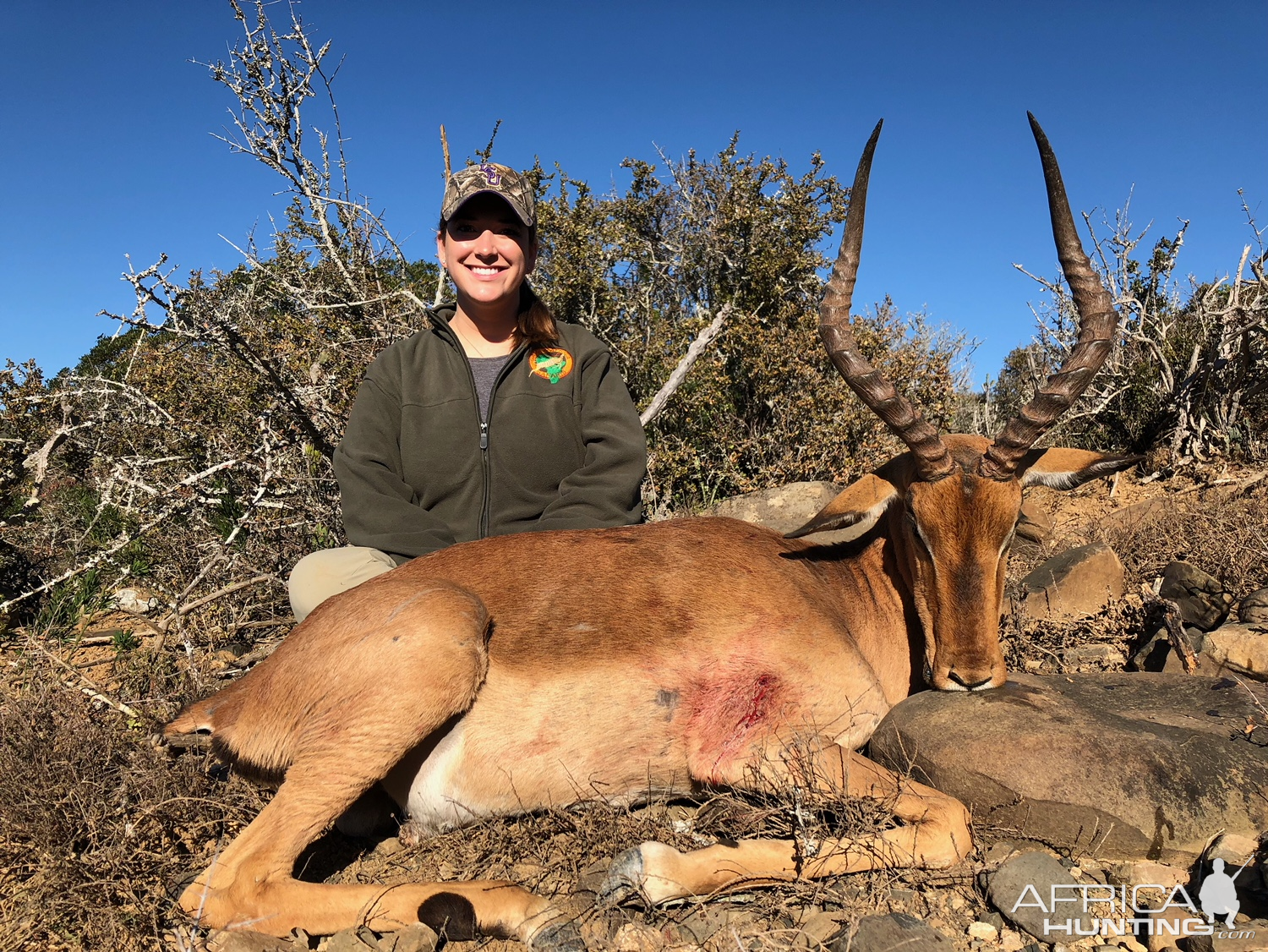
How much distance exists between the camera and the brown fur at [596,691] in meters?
3.32

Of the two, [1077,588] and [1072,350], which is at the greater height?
[1072,350]

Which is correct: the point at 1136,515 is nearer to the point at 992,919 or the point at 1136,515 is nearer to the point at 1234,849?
the point at 1234,849

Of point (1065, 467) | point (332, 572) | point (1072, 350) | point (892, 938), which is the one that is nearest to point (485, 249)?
point (332, 572)

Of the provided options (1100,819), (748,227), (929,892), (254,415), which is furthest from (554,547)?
(748,227)

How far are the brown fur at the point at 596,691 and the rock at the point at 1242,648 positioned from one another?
1.47 metres

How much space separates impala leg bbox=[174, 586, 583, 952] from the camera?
325 centimetres

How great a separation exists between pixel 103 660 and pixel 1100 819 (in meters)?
6.15

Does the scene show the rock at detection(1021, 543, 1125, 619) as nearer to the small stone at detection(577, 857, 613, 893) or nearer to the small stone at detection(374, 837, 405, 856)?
the small stone at detection(577, 857, 613, 893)

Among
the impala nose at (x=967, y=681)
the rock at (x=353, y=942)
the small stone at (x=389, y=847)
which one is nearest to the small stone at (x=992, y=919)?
the impala nose at (x=967, y=681)

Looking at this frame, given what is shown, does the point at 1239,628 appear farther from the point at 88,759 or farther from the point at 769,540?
the point at 88,759

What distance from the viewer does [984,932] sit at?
297 centimetres

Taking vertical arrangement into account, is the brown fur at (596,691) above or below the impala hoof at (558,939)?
above

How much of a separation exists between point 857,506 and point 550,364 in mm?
2342

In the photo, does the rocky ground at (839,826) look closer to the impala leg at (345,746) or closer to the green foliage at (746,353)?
the impala leg at (345,746)
